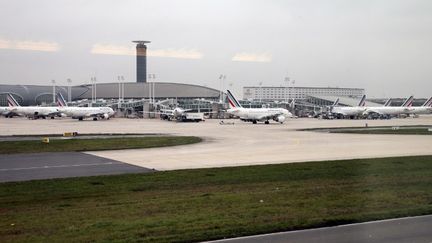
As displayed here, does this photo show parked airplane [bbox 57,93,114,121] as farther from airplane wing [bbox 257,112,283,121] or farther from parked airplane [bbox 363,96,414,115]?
parked airplane [bbox 363,96,414,115]

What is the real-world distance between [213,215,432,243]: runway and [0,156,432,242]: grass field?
447 millimetres

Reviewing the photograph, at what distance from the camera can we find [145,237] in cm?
1000

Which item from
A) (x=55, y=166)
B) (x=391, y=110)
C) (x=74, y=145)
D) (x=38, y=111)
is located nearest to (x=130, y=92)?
(x=38, y=111)

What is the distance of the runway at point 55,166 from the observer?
69.5 feet

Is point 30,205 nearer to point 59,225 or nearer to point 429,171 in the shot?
point 59,225

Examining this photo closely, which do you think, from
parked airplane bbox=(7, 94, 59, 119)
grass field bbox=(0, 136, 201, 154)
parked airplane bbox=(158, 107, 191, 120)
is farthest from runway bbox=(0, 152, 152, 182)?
parked airplane bbox=(7, 94, 59, 119)

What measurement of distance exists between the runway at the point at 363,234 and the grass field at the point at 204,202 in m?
0.45

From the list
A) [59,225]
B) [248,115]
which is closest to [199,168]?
[59,225]

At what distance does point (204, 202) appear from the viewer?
13.9 m

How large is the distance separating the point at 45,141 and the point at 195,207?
94.0 feet

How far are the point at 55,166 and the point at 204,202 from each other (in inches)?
495

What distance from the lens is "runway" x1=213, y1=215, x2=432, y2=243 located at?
974cm

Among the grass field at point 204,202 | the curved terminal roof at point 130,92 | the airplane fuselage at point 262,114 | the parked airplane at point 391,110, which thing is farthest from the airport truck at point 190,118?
the grass field at point 204,202

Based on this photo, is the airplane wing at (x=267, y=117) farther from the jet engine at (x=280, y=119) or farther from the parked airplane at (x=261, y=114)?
the jet engine at (x=280, y=119)
